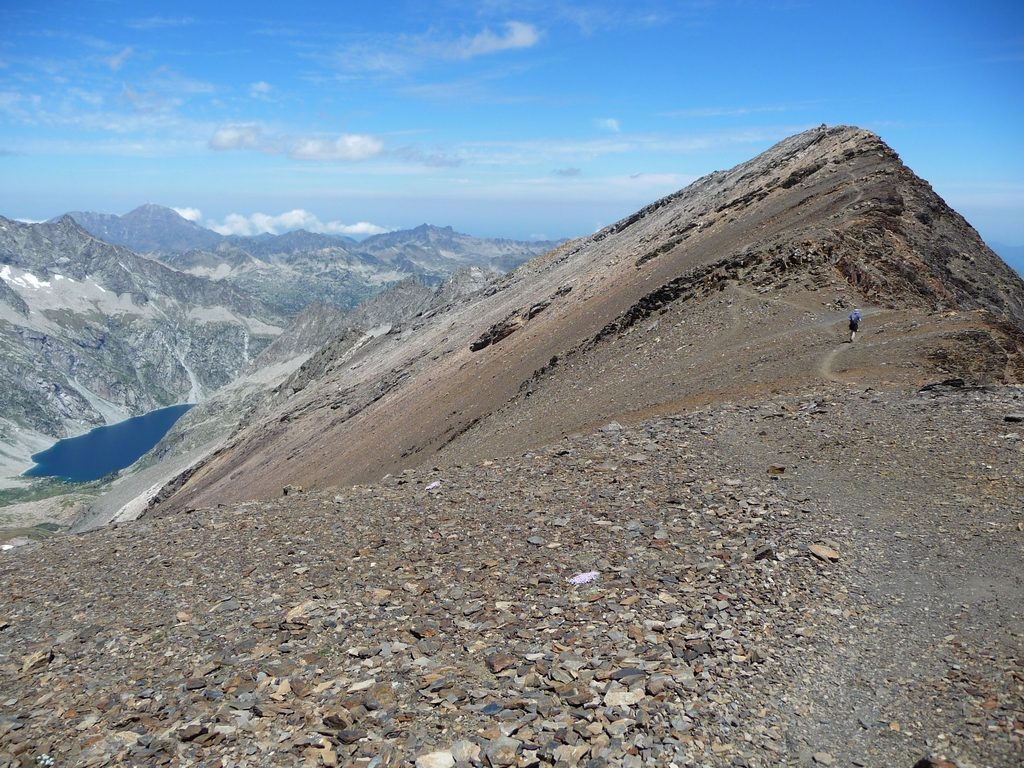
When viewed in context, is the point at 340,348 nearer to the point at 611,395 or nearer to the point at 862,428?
the point at 611,395

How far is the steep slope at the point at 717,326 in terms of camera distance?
24016 millimetres

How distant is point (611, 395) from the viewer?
26.8 metres

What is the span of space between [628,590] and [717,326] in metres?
19.6

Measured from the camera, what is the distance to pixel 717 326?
1144 inches

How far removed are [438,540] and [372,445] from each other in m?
26.6

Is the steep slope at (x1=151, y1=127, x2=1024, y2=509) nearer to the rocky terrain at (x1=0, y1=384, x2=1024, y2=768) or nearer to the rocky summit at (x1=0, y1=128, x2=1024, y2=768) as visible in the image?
the rocky summit at (x1=0, y1=128, x2=1024, y2=768)

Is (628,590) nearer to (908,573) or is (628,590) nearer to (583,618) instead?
(583,618)

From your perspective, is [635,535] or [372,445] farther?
[372,445]

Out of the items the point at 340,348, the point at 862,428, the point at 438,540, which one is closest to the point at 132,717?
the point at 438,540

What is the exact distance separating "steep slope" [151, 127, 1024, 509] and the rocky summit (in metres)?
0.27

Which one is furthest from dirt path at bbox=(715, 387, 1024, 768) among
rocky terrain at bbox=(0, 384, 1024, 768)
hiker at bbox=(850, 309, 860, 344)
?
hiker at bbox=(850, 309, 860, 344)

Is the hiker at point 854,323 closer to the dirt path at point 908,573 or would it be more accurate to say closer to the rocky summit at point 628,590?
the rocky summit at point 628,590

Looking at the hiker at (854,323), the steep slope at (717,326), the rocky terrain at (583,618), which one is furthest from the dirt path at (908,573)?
the hiker at (854,323)

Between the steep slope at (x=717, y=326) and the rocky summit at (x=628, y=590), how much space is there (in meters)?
0.27
